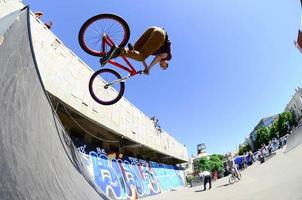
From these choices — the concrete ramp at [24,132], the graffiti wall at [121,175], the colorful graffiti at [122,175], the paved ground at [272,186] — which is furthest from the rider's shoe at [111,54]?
the graffiti wall at [121,175]

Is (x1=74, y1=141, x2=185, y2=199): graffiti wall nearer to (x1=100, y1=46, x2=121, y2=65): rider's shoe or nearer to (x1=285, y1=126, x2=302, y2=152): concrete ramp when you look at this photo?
(x1=100, y1=46, x2=121, y2=65): rider's shoe

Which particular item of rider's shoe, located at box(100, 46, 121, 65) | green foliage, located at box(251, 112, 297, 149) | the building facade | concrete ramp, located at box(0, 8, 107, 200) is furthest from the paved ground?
the building facade

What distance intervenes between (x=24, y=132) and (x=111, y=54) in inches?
125

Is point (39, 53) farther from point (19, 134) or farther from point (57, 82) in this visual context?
point (19, 134)

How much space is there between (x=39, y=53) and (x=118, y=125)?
7998 millimetres

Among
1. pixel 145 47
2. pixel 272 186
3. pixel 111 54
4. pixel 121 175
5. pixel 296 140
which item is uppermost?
pixel 296 140

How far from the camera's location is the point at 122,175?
A: 53.2 ft

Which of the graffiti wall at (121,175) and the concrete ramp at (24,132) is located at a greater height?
the graffiti wall at (121,175)

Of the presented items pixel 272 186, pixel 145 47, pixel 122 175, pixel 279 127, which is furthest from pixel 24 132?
pixel 279 127

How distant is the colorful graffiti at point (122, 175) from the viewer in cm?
1332

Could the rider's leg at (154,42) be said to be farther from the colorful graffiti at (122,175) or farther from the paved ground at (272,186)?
the colorful graffiti at (122,175)

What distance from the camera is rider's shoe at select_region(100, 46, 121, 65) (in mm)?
6008

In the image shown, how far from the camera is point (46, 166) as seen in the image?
3633mm

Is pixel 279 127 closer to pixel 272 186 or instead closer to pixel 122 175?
pixel 122 175
